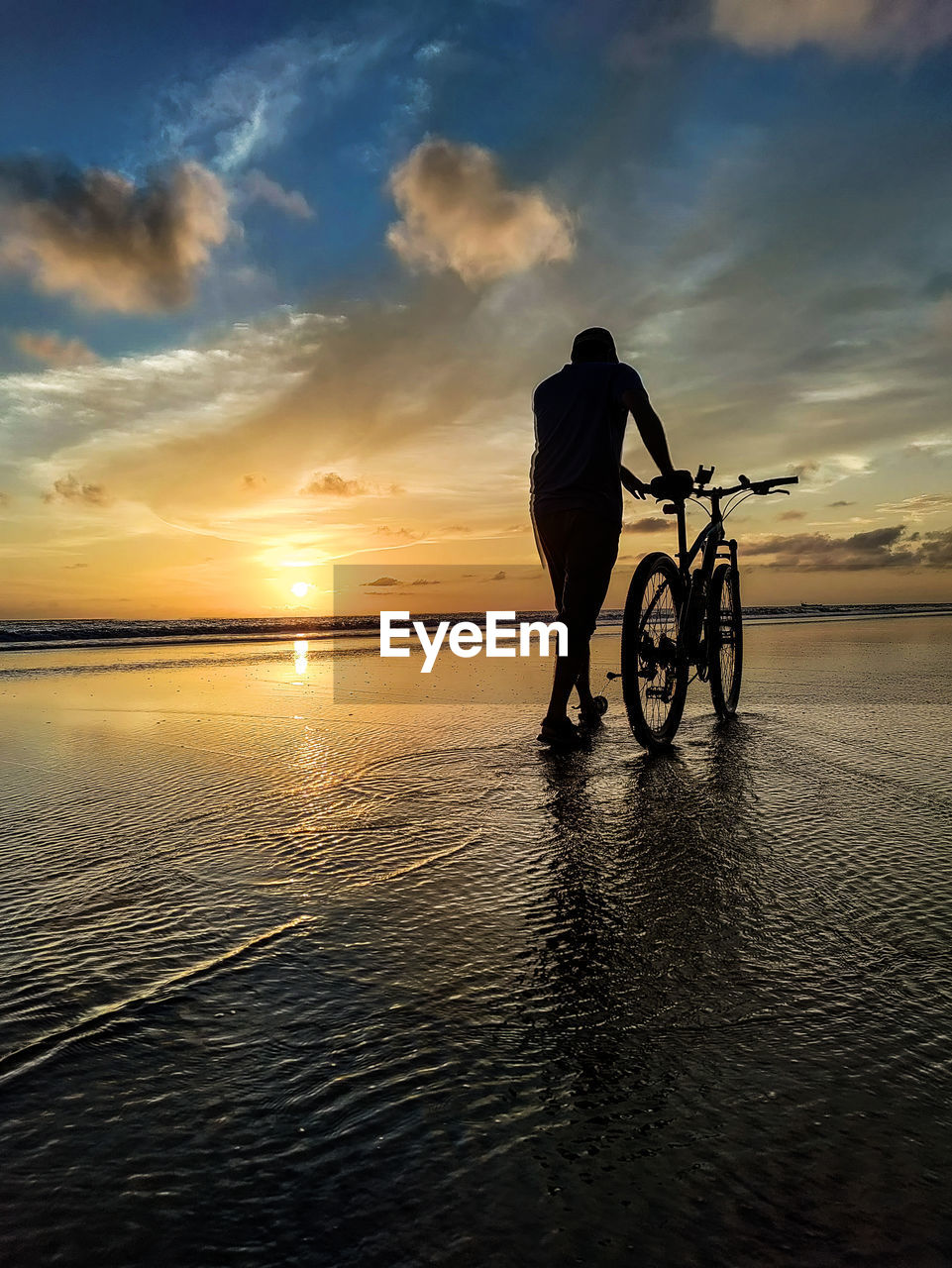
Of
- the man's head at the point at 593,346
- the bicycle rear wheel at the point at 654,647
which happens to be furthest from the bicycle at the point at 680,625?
the man's head at the point at 593,346

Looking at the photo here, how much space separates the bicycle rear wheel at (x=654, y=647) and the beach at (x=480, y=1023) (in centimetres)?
78

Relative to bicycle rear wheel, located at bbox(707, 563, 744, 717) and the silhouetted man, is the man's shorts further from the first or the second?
bicycle rear wheel, located at bbox(707, 563, 744, 717)

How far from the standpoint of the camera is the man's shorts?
462 cm

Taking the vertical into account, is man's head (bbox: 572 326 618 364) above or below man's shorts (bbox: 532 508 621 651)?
above

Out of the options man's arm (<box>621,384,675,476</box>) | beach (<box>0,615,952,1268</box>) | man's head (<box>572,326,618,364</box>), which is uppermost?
man's head (<box>572,326,618,364</box>)

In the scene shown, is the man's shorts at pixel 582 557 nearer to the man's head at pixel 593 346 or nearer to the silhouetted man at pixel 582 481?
the silhouetted man at pixel 582 481

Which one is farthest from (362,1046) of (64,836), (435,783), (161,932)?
(435,783)

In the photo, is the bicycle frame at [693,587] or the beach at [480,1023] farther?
the bicycle frame at [693,587]

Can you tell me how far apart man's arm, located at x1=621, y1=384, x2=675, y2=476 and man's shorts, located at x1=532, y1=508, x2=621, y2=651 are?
48 centimetres

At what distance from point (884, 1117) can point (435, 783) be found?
99.8 inches

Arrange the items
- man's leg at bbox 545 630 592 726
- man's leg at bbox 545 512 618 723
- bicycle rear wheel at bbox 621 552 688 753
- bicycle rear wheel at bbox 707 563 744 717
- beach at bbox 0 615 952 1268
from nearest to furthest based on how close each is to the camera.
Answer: beach at bbox 0 615 952 1268 → bicycle rear wheel at bbox 621 552 688 753 → man's leg at bbox 545 630 592 726 → man's leg at bbox 545 512 618 723 → bicycle rear wheel at bbox 707 563 744 717

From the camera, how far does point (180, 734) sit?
5.25 metres

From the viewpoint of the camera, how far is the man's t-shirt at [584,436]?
4586mm

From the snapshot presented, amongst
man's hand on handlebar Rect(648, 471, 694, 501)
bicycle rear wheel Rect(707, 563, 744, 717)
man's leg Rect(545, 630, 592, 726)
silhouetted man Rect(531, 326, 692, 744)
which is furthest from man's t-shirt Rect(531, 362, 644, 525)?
bicycle rear wheel Rect(707, 563, 744, 717)
